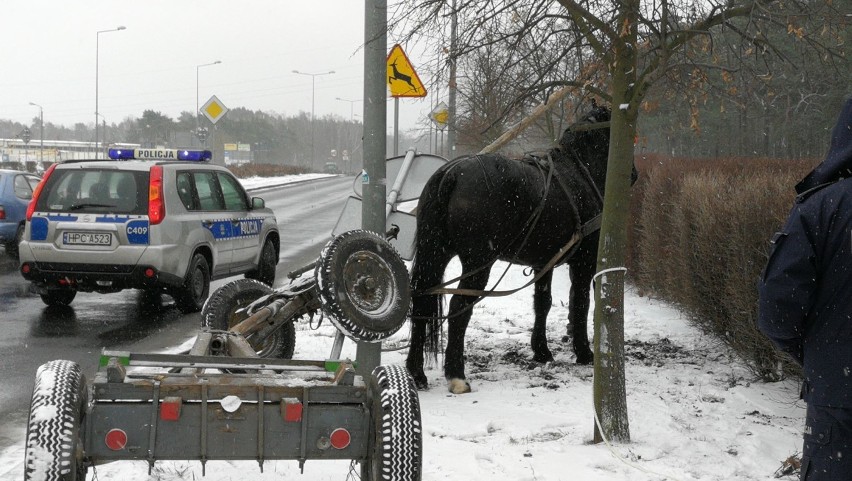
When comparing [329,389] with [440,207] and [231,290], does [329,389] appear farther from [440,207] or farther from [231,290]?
[440,207]

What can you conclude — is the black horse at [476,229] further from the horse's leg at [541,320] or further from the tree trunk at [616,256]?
the tree trunk at [616,256]

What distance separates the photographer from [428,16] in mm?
6012

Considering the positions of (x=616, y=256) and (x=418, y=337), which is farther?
(x=418, y=337)

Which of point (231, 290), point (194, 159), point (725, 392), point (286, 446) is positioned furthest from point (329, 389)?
point (194, 159)

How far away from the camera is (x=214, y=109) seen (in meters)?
26.1

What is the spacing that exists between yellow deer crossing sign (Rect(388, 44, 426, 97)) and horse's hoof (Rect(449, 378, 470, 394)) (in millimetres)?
2822

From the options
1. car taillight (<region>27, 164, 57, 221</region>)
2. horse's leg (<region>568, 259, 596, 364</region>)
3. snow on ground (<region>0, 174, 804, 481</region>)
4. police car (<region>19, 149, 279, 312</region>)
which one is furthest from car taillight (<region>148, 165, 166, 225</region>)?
horse's leg (<region>568, 259, 596, 364</region>)

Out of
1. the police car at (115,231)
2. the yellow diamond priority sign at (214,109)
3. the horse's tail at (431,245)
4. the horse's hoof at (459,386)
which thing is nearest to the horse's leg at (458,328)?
the horse's hoof at (459,386)

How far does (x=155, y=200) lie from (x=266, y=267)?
2.98 meters

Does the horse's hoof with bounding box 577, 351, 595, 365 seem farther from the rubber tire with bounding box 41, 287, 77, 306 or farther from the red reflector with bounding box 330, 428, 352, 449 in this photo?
the rubber tire with bounding box 41, 287, 77, 306

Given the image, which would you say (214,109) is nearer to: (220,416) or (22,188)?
(22,188)

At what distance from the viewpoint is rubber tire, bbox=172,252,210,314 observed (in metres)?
10.0

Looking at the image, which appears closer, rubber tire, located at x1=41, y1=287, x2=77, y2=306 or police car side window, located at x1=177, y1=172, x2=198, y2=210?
police car side window, located at x1=177, y1=172, x2=198, y2=210

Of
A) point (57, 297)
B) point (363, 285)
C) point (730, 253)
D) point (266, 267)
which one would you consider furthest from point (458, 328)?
point (266, 267)
